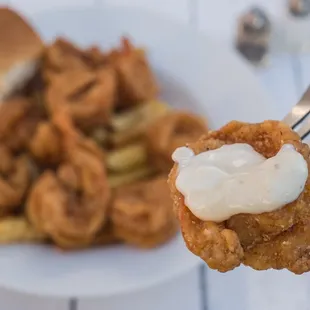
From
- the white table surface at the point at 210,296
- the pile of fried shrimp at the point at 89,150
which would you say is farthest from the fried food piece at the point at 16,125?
the white table surface at the point at 210,296

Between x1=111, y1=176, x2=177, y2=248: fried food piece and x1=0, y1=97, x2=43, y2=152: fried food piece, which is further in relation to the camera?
x1=0, y1=97, x2=43, y2=152: fried food piece

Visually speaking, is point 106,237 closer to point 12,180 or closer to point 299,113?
point 12,180

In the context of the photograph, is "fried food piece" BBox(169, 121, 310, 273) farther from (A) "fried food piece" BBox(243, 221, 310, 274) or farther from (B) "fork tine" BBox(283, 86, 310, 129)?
(B) "fork tine" BBox(283, 86, 310, 129)

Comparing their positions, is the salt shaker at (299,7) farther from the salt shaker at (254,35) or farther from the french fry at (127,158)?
the french fry at (127,158)

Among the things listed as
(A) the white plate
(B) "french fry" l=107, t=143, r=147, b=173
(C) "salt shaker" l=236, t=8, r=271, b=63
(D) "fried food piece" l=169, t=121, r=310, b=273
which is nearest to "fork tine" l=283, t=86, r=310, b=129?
(D) "fried food piece" l=169, t=121, r=310, b=273

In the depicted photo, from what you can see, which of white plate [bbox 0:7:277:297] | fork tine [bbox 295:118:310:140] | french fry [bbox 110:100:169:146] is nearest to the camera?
fork tine [bbox 295:118:310:140]

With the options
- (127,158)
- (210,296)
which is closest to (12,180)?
(127,158)
